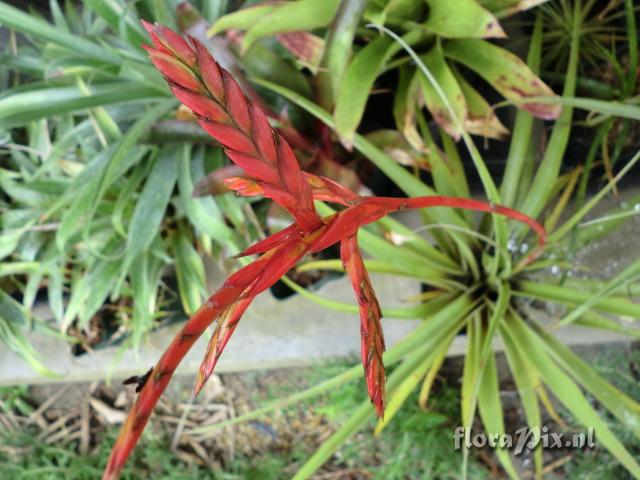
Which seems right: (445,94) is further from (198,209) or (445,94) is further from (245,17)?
(198,209)

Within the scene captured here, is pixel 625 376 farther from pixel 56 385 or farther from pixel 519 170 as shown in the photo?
pixel 56 385

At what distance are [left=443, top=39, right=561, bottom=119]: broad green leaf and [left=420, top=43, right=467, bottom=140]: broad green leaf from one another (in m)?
0.04

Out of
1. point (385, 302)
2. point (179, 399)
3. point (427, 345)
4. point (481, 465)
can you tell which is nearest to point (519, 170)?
point (427, 345)

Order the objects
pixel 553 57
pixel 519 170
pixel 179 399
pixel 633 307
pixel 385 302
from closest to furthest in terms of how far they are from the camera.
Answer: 1. pixel 633 307
2. pixel 519 170
3. pixel 553 57
4. pixel 385 302
5. pixel 179 399

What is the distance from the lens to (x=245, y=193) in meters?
0.34

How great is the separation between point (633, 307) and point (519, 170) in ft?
0.82

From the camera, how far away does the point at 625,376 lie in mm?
1040

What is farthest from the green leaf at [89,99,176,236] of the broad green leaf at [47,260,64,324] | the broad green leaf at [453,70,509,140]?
the broad green leaf at [453,70,509,140]

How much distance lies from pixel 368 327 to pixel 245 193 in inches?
4.1

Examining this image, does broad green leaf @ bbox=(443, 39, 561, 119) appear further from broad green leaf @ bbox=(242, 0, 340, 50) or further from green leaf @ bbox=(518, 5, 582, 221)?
broad green leaf @ bbox=(242, 0, 340, 50)

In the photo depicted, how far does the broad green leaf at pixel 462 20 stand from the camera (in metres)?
0.74


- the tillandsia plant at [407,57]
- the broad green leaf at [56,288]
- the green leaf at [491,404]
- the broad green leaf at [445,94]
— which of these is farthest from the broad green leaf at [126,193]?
the green leaf at [491,404]

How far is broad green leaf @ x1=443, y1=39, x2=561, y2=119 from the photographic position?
0.79 meters

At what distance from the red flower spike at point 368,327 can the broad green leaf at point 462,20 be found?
1.68ft
